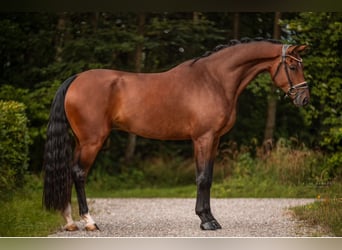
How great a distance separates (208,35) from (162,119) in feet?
20.1

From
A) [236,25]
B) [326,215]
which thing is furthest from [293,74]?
[236,25]

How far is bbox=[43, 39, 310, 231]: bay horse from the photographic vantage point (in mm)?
6344

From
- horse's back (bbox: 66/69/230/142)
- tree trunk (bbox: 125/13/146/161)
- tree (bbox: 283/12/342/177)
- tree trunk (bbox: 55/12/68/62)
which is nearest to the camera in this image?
horse's back (bbox: 66/69/230/142)

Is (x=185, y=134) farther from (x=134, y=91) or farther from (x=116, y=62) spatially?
(x=116, y=62)

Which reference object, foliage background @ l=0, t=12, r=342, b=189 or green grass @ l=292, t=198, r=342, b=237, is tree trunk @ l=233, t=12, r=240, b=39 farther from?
green grass @ l=292, t=198, r=342, b=237

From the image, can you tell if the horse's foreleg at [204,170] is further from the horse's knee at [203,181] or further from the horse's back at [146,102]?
the horse's back at [146,102]

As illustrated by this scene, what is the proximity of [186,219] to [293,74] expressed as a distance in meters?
2.55

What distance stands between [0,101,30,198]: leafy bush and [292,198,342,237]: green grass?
4.05 meters

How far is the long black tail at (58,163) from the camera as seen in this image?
629cm

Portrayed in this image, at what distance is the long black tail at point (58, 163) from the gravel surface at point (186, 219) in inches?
15.5

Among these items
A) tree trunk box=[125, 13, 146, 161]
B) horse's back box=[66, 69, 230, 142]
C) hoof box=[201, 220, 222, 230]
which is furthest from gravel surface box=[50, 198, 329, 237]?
tree trunk box=[125, 13, 146, 161]

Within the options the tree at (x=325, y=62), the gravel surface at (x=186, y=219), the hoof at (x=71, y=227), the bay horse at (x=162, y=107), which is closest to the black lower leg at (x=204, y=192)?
the bay horse at (x=162, y=107)

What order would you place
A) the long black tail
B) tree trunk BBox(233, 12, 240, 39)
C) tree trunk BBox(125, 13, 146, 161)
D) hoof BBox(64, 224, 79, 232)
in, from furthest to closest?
tree trunk BBox(233, 12, 240, 39), tree trunk BBox(125, 13, 146, 161), hoof BBox(64, 224, 79, 232), the long black tail

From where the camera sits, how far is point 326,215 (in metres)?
7.39
